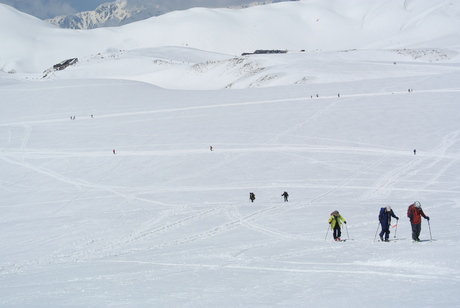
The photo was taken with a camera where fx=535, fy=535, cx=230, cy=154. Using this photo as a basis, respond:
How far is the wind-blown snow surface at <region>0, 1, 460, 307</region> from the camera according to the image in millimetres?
9562

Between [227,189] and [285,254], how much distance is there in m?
15.5

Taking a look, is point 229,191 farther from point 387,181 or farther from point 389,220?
point 389,220

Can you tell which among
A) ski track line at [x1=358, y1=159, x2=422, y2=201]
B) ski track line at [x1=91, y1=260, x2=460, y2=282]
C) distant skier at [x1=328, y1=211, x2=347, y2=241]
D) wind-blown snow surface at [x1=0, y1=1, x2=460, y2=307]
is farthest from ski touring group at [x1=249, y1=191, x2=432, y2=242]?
ski track line at [x1=358, y1=159, x2=422, y2=201]

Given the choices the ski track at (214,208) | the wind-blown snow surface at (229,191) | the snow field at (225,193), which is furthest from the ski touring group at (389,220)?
the ski track at (214,208)

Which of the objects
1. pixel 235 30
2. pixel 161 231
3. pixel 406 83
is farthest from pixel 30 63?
pixel 161 231

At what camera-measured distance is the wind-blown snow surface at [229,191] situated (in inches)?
376

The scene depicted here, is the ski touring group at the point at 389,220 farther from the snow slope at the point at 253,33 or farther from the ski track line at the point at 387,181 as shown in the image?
the snow slope at the point at 253,33

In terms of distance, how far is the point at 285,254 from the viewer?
12352mm

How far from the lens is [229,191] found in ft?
89.4

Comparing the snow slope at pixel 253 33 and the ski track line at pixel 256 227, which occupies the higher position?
the snow slope at pixel 253 33

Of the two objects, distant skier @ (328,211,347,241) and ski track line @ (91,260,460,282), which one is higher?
distant skier @ (328,211,347,241)

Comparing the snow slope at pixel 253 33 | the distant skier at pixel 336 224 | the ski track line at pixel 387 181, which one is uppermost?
the snow slope at pixel 253 33

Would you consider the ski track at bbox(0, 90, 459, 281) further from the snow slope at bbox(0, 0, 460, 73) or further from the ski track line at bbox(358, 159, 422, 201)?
the snow slope at bbox(0, 0, 460, 73)

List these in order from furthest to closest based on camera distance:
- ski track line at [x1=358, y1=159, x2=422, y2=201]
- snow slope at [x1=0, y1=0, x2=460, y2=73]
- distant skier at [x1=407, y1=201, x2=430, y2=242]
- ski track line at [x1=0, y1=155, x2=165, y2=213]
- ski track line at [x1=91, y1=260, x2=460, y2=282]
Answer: snow slope at [x1=0, y1=0, x2=460, y2=73] < ski track line at [x1=0, y1=155, x2=165, y2=213] < ski track line at [x1=358, y1=159, x2=422, y2=201] < distant skier at [x1=407, y1=201, x2=430, y2=242] < ski track line at [x1=91, y1=260, x2=460, y2=282]
